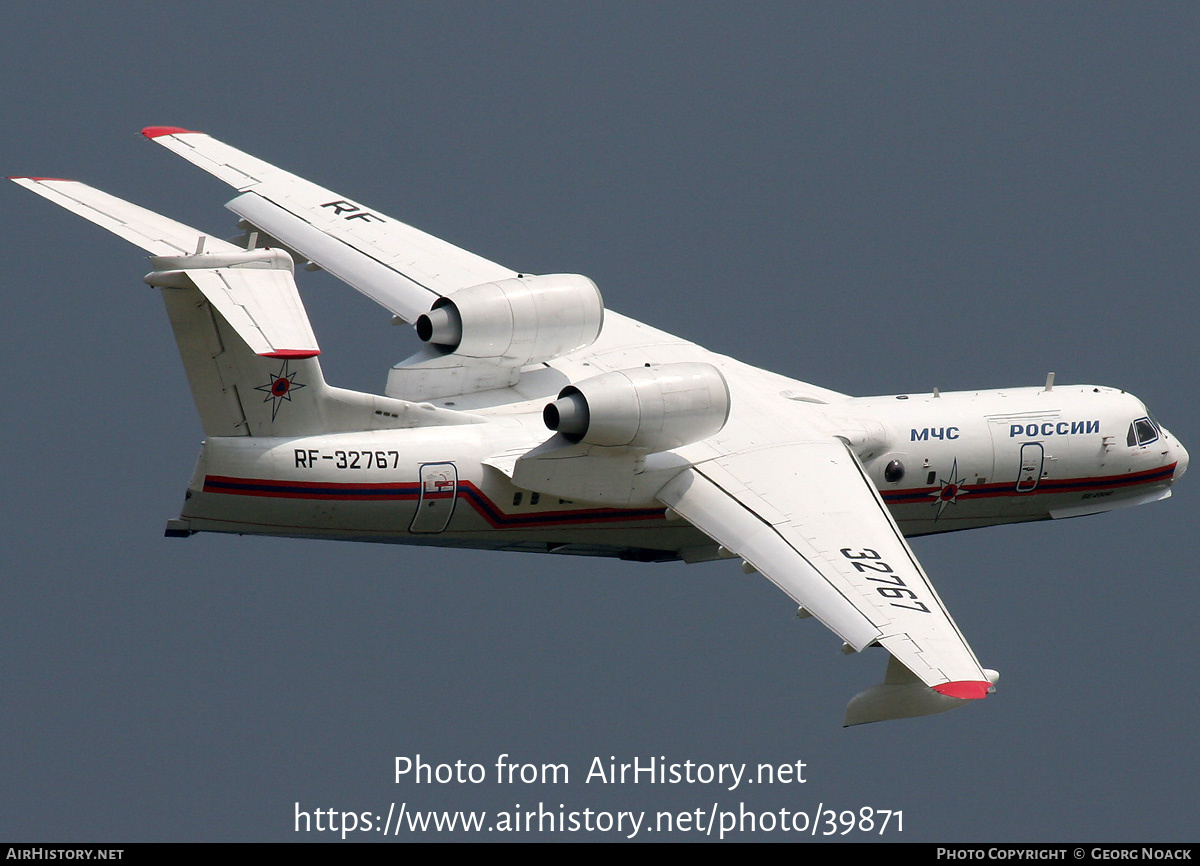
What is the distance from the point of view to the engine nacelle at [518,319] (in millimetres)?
23750

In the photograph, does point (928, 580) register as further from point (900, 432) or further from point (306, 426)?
point (306, 426)

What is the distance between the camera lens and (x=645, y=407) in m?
21.6

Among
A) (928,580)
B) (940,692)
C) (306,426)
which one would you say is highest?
(306,426)

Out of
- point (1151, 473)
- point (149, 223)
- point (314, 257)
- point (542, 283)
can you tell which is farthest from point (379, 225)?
point (1151, 473)

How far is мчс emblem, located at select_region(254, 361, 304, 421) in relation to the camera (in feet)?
69.3

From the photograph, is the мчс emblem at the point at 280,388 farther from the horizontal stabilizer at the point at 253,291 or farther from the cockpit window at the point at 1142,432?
the cockpit window at the point at 1142,432

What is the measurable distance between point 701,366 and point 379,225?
6.68 meters

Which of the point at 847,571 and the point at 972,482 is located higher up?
the point at 972,482

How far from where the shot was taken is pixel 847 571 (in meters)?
20.8

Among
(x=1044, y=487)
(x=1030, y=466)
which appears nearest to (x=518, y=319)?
(x=1030, y=466)

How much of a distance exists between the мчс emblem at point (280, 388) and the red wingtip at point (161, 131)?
27.1 feet

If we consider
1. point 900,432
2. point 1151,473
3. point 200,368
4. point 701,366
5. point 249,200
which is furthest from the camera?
point 249,200

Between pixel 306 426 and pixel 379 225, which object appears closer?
pixel 306 426

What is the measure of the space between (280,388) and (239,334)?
2.20m
